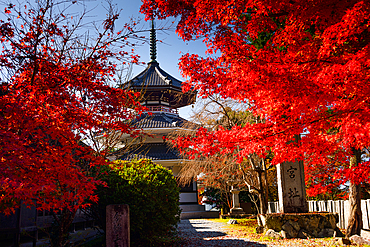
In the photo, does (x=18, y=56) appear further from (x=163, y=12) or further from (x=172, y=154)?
(x=172, y=154)

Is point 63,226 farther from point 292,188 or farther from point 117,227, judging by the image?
point 292,188

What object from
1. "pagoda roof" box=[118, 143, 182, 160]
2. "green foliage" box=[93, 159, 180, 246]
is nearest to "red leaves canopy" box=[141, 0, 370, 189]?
"green foliage" box=[93, 159, 180, 246]

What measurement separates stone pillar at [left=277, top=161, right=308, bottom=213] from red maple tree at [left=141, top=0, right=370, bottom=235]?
2067 mm

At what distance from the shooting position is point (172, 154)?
20.4m

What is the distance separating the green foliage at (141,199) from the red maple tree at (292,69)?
1.60 meters

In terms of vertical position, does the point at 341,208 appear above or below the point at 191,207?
above

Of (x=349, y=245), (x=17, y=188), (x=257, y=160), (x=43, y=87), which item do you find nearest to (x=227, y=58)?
(x=43, y=87)

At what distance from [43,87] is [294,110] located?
15.3ft

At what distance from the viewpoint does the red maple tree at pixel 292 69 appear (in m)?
4.94

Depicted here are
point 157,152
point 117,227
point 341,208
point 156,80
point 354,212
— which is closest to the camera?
point 117,227

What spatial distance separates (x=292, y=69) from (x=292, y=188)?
5.46 meters

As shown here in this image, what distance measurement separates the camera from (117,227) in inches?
210

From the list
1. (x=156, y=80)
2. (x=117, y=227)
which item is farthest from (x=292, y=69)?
(x=156, y=80)

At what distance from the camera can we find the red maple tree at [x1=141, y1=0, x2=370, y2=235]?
16.2 feet
